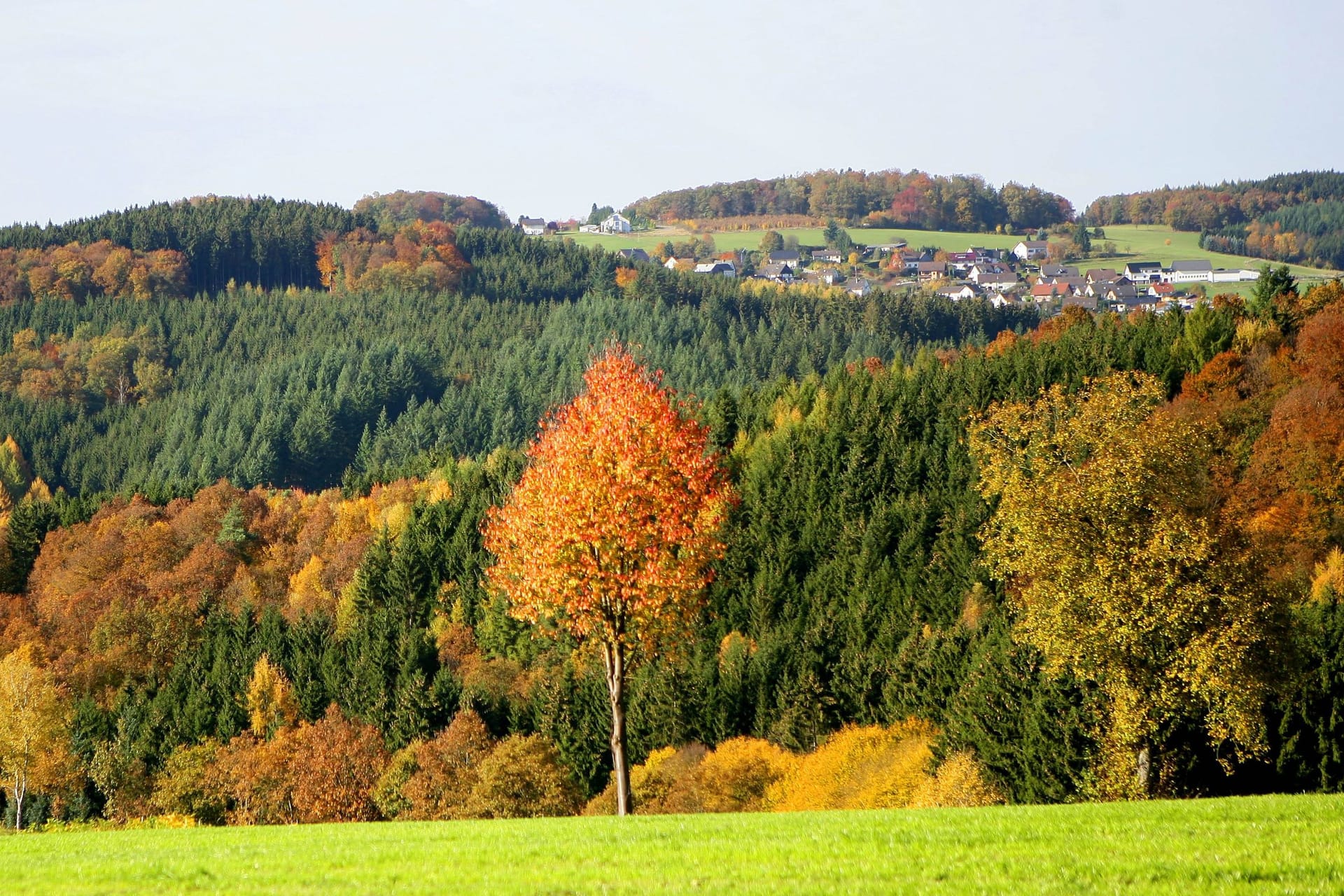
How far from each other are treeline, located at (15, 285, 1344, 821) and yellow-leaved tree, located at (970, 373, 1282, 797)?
86.5 inches

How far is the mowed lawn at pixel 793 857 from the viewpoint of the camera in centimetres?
1927

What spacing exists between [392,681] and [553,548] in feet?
254

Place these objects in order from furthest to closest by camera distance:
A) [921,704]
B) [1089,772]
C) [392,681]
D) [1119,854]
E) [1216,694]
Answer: [392,681] < [921,704] < [1089,772] < [1216,694] < [1119,854]

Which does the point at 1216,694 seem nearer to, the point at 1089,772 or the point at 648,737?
the point at 1089,772

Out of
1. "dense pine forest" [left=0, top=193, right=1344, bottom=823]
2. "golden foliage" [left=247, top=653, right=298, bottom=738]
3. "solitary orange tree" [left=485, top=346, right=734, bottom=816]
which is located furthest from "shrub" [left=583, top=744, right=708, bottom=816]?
"solitary orange tree" [left=485, top=346, right=734, bottom=816]

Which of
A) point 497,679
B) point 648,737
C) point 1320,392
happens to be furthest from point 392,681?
point 1320,392

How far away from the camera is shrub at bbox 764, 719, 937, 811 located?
67750 mm

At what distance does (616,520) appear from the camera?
37.7 m

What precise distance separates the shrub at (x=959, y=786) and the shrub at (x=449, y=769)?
100 ft

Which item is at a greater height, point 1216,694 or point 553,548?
point 553,548

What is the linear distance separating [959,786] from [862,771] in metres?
14.4

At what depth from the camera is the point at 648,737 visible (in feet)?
289

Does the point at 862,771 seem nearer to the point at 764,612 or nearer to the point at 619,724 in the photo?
the point at 764,612

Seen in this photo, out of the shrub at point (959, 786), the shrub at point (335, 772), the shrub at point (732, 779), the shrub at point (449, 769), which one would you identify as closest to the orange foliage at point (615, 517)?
the shrub at point (959, 786)
